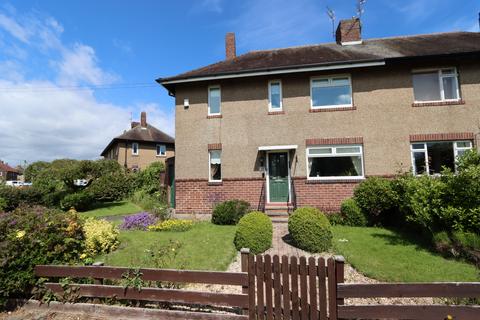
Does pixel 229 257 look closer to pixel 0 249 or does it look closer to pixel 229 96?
pixel 0 249

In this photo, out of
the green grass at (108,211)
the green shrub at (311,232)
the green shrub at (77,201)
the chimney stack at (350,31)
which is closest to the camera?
the green shrub at (311,232)

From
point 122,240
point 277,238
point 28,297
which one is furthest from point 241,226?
point 28,297

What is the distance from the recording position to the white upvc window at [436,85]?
11.4 meters

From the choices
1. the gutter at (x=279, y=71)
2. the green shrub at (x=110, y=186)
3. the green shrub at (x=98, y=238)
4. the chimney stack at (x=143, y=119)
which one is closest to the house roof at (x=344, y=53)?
the gutter at (x=279, y=71)

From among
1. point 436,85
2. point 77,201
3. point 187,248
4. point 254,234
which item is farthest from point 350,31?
point 77,201

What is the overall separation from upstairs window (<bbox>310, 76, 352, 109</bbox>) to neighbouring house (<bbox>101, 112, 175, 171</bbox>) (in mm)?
21271

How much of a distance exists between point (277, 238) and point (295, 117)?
596 centimetres

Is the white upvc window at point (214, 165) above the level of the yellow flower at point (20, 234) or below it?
above

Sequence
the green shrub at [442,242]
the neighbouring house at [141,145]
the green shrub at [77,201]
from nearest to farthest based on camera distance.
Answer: the green shrub at [442,242], the green shrub at [77,201], the neighbouring house at [141,145]

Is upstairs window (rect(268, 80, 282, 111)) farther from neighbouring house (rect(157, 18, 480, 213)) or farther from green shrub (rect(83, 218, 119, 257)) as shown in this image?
green shrub (rect(83, 218, 119, 257))

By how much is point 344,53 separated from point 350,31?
268cm

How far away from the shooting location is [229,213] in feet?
34.1

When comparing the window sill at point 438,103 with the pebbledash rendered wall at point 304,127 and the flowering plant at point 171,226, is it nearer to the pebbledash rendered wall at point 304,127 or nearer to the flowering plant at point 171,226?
the pebbledash rendered wall at point 304,127

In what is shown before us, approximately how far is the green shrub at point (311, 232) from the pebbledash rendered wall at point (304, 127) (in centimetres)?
468
